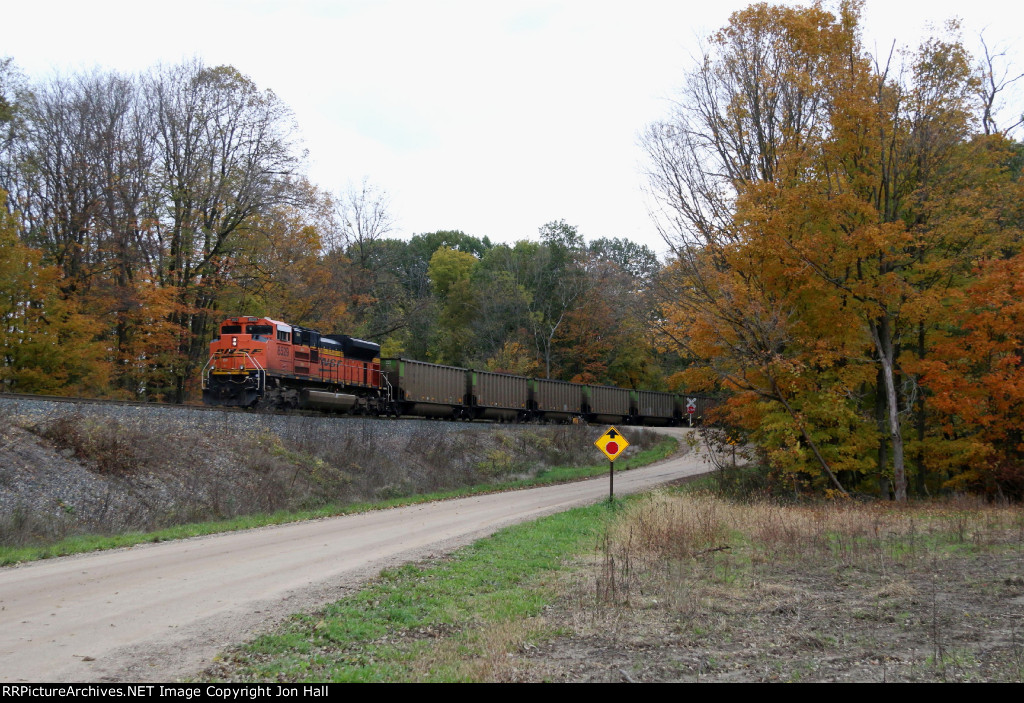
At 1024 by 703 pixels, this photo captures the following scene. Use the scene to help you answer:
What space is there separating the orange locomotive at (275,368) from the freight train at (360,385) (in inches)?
1.5

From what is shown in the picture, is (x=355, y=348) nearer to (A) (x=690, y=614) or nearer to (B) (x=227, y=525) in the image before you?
(B) (x=227, y=525)

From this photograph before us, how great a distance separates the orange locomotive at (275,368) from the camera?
28.4 meters

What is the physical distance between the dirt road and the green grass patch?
0.58m

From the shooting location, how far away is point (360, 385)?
34.4m

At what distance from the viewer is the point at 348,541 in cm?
1575

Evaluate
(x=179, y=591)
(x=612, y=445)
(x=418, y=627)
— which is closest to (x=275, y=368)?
(x=612, y=445)

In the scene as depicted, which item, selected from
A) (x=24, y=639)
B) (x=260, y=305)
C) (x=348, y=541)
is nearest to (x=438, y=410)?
(x=260, y=305)

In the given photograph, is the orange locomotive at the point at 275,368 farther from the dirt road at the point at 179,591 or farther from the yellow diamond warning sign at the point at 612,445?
the yellow diamond warning sign at the point at 612,445

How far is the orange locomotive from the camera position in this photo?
1118 inches

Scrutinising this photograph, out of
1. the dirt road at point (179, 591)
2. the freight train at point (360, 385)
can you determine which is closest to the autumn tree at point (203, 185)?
the freight train at point (360, 385)

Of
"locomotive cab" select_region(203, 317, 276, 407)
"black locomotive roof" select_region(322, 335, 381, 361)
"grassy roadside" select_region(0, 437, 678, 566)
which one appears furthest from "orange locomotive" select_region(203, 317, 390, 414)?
"grassy roadside" select_region(0, 437, 678, 566)

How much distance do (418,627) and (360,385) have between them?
2639cm

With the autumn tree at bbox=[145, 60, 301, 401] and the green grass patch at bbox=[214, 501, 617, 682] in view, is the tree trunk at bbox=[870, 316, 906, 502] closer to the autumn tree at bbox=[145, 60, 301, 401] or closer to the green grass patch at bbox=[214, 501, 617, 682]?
the green grass patch at bbox=[214, 501, 617, 682]

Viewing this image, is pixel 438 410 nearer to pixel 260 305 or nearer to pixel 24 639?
pixel 260 305
